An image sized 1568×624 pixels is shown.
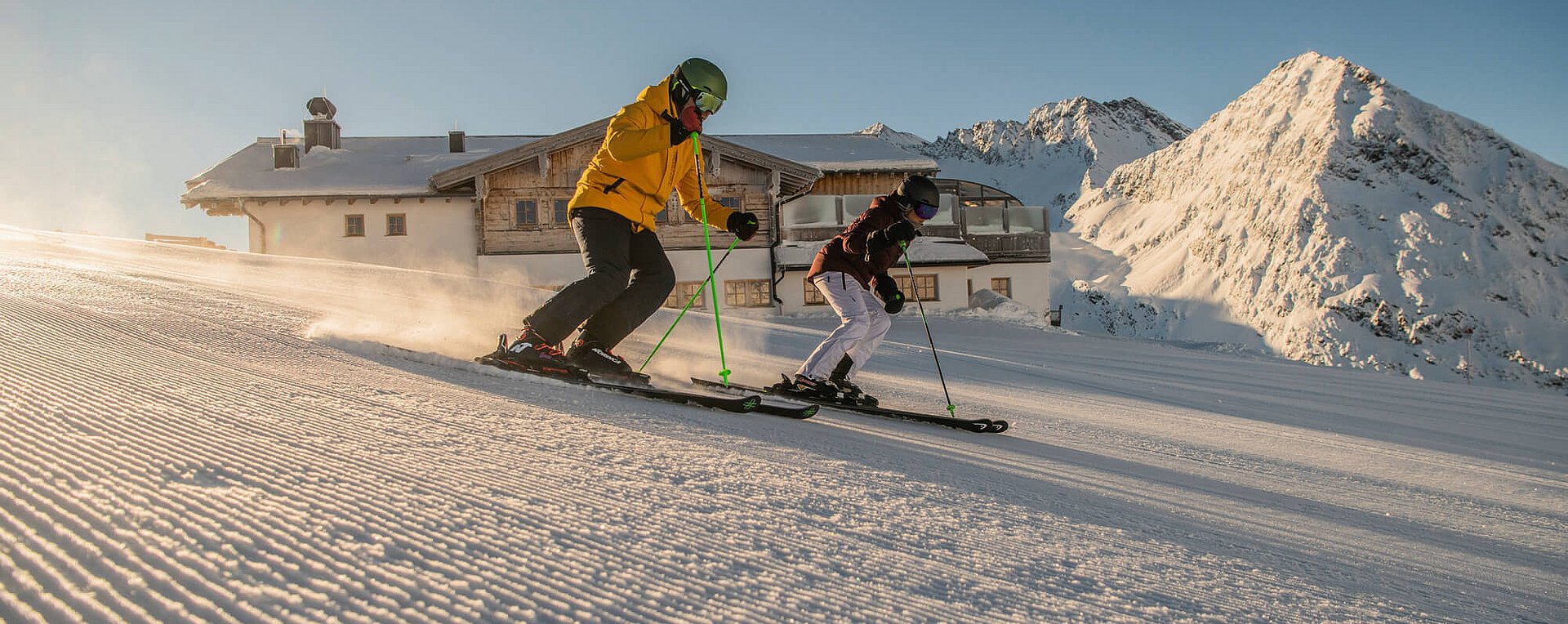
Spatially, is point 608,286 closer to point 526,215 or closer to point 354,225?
point 526,215

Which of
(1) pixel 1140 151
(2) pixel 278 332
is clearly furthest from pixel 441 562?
(1) pixel 1140 151

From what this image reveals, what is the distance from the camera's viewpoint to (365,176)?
2462 centimetres

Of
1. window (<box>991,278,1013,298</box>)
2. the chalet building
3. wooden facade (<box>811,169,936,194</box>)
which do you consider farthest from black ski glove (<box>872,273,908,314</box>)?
window (<box>991,278,1013,298</box>)

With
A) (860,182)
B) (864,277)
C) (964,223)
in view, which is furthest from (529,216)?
(864,277)

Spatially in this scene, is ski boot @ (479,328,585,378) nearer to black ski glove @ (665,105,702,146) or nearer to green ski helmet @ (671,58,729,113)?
black ski glove @ (665,105,702,146)

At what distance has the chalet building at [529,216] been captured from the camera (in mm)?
22547

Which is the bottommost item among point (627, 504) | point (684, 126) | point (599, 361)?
point (627, 504)

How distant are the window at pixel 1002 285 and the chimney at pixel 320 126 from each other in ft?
76.8

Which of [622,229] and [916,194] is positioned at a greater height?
[916,194]

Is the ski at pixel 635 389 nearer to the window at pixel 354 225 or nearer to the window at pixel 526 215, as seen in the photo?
the window at pixel 526 215

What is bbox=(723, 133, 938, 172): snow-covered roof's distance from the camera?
1042 inches

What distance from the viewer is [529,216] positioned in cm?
2288

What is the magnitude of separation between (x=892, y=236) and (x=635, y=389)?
7.18 feet

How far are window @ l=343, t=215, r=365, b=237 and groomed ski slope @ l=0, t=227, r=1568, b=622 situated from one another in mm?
20458
